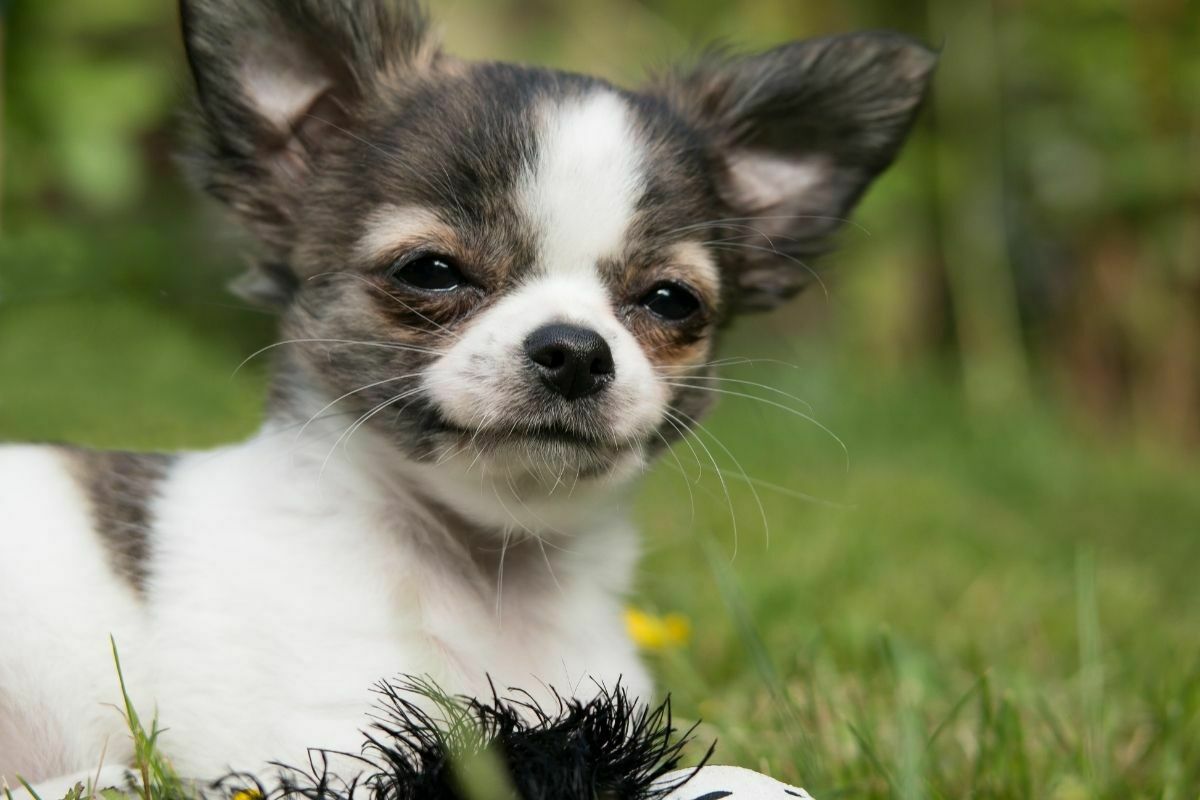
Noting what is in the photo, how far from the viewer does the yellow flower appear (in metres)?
3.37

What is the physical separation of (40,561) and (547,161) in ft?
4.07

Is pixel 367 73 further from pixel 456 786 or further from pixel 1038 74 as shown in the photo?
pixel 1038 74

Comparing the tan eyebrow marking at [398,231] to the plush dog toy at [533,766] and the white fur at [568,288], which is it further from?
the plush dog toy at [533,766]

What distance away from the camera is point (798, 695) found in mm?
3139

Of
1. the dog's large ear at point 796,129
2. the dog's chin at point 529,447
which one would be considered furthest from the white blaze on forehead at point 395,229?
the dog's large ear at point 796,129

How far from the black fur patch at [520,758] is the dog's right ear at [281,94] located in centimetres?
126

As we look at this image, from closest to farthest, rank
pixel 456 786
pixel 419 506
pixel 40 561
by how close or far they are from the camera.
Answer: pixel 456 786
pixel 40 561
pixel 419 506

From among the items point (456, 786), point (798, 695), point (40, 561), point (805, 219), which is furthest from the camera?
point (805, 219)

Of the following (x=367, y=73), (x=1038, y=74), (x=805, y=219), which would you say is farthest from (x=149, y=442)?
(x=1038, y=74)

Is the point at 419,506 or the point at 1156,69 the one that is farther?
the point at 1156,69

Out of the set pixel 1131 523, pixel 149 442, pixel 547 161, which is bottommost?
pixel 1131 523

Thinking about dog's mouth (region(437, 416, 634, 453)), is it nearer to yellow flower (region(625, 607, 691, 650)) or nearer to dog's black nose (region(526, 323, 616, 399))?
dog's black nose (region(526, 323, 616, 399))

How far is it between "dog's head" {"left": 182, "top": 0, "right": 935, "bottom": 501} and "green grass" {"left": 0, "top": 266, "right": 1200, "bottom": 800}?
1.29ft

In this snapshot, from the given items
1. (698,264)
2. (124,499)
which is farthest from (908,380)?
(124,499)
